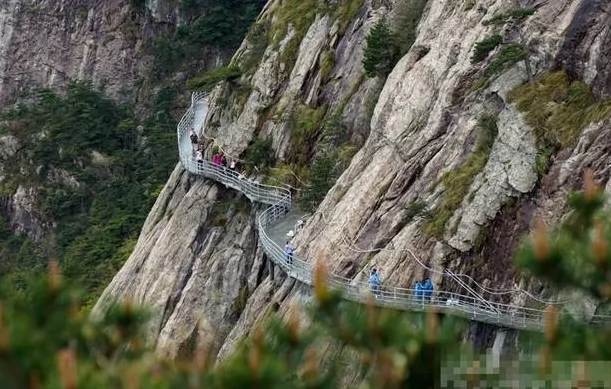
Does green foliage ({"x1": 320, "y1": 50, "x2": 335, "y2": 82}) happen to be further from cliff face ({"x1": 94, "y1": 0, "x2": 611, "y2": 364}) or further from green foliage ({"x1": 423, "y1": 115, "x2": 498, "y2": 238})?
green foliage ({"x1": 423, "y1": 115, "x2": 498, "y2": 238})

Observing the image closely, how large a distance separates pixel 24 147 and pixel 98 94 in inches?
227

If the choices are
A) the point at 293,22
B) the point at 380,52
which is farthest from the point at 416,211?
the point at 293,22

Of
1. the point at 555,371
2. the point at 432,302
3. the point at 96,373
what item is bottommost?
the point at 432,302

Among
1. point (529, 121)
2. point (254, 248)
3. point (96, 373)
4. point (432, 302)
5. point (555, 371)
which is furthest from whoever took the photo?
point (254, 248)

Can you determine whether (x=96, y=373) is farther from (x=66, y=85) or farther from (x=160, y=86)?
(x=66, y=85)

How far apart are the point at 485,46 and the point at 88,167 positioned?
3678 centimetres

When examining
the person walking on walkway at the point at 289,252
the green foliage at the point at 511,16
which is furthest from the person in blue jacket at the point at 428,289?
the green foliage at the point at 511,16

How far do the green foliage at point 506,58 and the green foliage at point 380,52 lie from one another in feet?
19.4

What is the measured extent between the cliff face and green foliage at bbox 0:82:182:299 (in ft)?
45.3

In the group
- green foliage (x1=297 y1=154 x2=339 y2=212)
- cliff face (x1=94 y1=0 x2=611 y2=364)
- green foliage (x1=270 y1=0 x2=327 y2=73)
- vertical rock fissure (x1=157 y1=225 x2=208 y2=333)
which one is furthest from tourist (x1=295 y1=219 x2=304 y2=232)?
green foliage (x1=270 y1=0 x2=327 y2=73)

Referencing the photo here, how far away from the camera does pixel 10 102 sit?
213 ft

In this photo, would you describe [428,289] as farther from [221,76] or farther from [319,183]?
[221,76]

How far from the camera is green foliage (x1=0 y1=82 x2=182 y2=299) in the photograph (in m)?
49.9

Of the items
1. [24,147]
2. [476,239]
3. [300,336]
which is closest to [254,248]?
[476,239]
